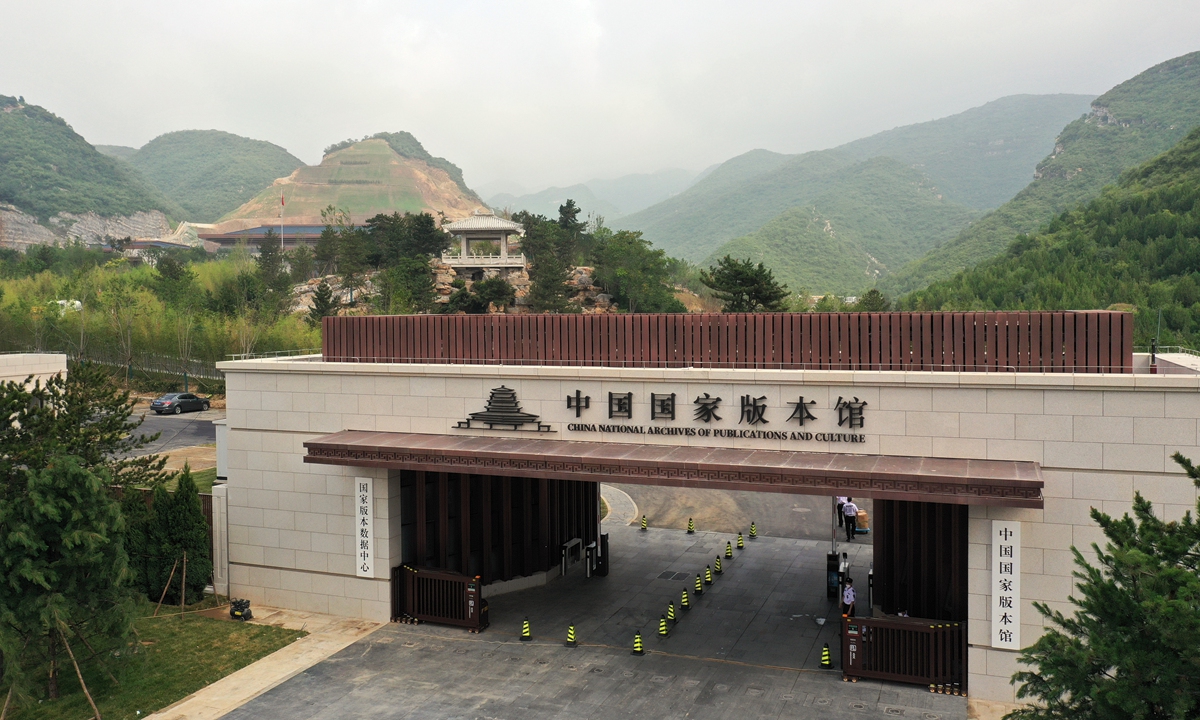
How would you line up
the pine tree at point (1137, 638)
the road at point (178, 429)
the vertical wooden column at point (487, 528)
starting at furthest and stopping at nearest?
the road at point (178, 429), the vertical wooden column at point (487, 528), the pine tree at point (1137, 638)

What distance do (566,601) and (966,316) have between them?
11.7 meters

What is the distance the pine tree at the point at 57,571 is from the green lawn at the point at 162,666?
472 mm

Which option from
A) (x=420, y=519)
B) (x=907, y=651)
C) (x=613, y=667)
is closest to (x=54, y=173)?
(x=420, y=519)

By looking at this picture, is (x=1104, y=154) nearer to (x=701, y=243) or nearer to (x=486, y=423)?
(x=701, y=243)

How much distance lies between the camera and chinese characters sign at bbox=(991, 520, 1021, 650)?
14.7 meters

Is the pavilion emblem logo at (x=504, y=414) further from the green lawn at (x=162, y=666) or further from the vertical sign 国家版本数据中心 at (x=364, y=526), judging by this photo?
the green lawn at (x=162, y=666)

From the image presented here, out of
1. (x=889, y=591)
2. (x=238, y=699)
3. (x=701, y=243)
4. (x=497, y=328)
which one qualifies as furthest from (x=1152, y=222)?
(x=701, y=243)

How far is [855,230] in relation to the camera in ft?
473

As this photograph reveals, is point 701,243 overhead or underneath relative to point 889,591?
overhead

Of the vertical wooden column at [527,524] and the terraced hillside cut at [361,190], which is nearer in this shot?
the vertical wooden column at [527,524]

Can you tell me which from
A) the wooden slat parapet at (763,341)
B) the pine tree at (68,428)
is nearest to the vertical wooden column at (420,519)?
the wooden slat parapet at (763,341)

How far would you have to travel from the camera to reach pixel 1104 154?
364 ft

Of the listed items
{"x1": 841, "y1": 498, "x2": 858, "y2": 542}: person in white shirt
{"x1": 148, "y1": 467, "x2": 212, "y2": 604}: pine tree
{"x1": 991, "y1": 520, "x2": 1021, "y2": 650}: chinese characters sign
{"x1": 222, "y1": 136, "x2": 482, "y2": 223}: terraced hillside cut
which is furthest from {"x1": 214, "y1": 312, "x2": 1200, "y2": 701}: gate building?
{"x1": 222, "y1": 136, "x2": 482, "y2": 223}: terraced hillside cut

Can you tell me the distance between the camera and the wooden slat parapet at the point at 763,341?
15148mm
